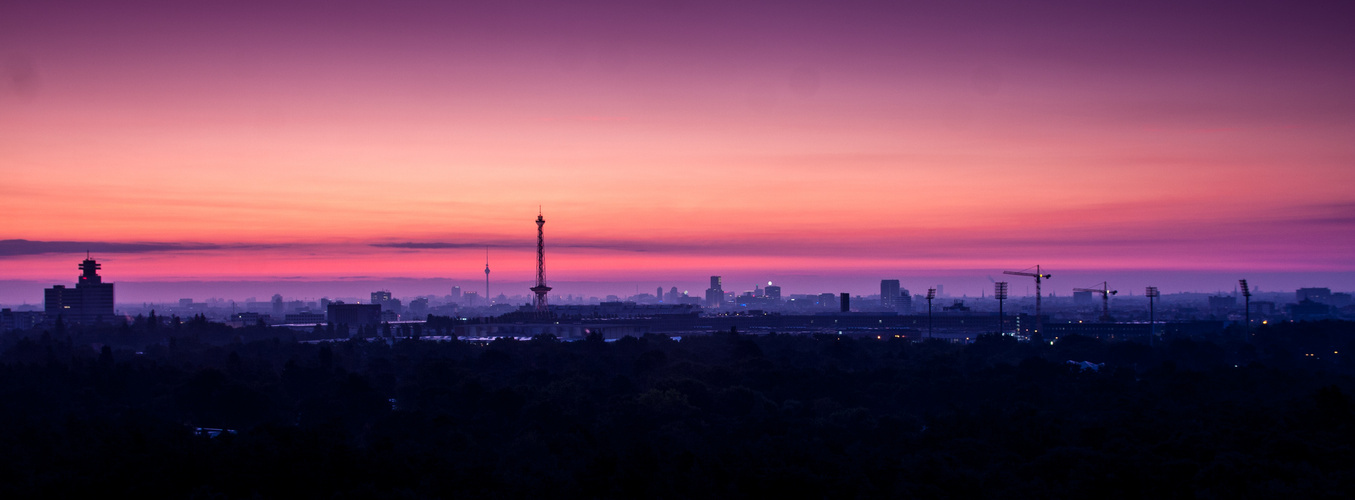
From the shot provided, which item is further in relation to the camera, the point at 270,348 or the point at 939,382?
the point at 270,348

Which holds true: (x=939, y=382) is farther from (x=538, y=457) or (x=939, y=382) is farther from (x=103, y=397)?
(x=103, y=397)

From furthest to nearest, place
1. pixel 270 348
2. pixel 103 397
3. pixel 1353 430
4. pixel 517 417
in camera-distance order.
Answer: pixel 270 348, pixel 103 397, pixel 517 417, pixel 1353 430

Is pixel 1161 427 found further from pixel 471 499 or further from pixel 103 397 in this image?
pixel 103 397

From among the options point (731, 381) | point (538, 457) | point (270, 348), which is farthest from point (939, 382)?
point (270, 348)

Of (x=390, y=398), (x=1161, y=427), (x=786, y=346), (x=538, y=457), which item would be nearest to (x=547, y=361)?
(x=390, y=398)

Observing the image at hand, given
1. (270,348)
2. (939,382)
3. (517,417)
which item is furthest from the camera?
(270,348)

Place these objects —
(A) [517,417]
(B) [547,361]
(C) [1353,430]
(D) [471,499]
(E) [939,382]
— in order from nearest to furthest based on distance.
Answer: (D) [471,499] → (C) [1353,430] → (A) [517,417] → (E) [939,382] → (B) [547,361]
